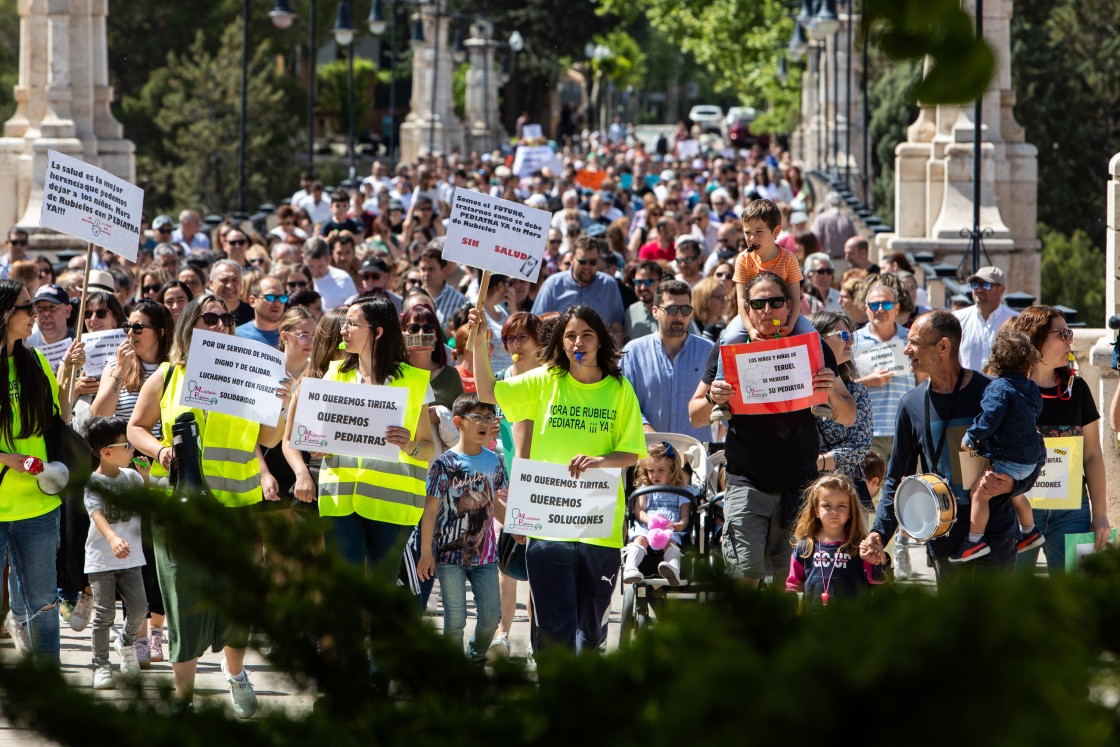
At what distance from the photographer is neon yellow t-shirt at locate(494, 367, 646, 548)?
6930 millimetres

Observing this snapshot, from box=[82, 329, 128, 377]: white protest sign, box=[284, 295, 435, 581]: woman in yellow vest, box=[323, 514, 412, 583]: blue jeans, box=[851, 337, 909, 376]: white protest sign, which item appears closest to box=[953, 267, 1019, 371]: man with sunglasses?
box=[851, 337, 909, 376]: white protest sign

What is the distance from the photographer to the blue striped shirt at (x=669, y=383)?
29.9ft

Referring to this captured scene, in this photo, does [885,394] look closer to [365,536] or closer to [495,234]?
[495,234]

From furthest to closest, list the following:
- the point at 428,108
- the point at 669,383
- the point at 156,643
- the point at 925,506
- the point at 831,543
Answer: the point at 428,108 < the point at 669,383 < the point at 156,643 < the point at 831,543 < the point at 925,506

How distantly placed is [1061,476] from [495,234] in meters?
3.08

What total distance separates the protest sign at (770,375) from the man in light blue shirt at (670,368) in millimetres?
1887

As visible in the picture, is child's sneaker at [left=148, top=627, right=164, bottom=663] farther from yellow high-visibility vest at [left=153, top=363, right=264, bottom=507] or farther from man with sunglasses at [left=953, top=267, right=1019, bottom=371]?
man with sunglasses at [left=953, top=267, right=1019, bottom=371]

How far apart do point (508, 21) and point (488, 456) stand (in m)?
70.4

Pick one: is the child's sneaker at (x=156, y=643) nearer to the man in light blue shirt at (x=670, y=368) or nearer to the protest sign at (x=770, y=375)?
the man in light blue shirt at (x=670, y=368)

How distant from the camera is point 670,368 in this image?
9141 millimetres

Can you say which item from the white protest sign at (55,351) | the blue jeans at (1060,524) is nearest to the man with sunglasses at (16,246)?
the white protest sign at (55,351)

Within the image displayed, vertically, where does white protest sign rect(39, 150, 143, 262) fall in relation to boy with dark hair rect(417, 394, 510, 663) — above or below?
above

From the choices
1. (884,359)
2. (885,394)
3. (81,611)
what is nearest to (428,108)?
(885,394)

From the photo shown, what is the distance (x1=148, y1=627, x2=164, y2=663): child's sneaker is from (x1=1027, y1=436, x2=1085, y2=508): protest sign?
4.02 meters
